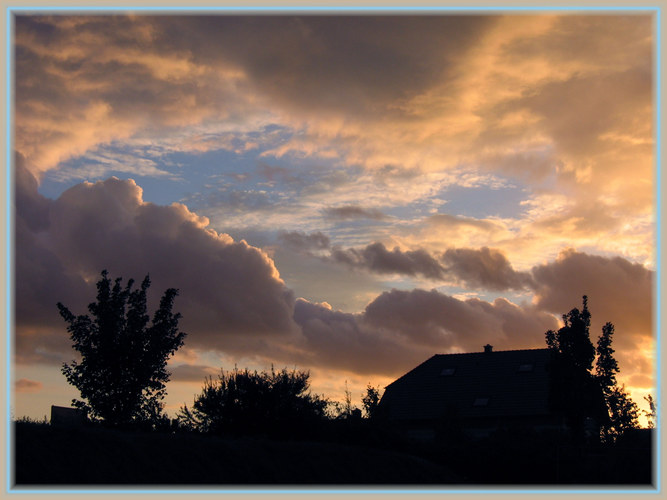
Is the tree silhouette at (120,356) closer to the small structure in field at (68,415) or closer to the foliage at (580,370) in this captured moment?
the small structure in field at (68,415)

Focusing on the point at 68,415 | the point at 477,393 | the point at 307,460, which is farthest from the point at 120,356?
the point at 477,393

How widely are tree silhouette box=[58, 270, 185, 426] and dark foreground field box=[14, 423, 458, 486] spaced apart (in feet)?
38.1

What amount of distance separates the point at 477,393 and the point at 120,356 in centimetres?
2911

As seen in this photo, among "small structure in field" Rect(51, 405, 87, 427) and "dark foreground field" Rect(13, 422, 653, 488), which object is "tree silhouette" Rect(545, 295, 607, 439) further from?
"small structure in field" Rect(51, 405, 87, 427)

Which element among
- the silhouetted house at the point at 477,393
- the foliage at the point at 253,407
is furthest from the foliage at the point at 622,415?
the foliage at the point at 253,407

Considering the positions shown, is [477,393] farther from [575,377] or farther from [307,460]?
[307,460]

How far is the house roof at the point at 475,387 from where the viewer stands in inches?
1930

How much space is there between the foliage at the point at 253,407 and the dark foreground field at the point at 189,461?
540 centimetres

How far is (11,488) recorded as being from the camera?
13.5m

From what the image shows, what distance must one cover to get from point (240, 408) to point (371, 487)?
9585 mm

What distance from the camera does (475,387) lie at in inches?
2056

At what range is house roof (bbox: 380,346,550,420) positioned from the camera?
49.0 m

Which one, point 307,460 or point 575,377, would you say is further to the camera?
point 575,377

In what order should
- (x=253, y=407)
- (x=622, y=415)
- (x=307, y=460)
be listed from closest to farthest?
1. (x=307, y=460)
2. (x=253, y=407)
3. (x=622, y=415)
